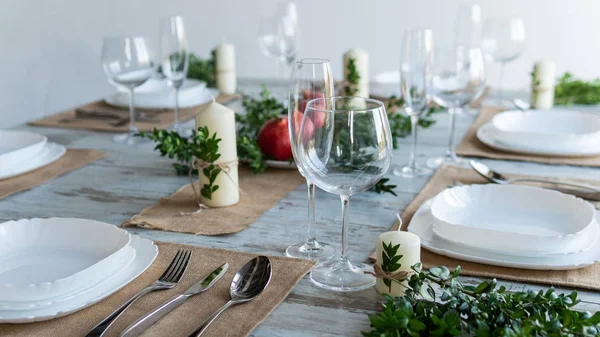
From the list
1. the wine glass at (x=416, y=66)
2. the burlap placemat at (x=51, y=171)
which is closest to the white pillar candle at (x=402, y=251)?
the wine glass at (x=416, y=66)

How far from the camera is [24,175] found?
55.1 inches

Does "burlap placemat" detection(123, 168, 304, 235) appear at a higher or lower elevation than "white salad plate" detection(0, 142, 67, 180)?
lower

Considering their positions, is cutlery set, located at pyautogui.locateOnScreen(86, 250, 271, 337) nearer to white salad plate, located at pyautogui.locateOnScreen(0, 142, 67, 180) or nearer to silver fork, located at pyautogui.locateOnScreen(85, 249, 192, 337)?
silver fork, located at pyautogui.locateOnScreen(85, 249, 192, 337)

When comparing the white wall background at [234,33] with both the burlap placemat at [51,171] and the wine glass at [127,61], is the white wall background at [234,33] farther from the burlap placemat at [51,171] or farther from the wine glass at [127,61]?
the burlap placemat at [51,171]

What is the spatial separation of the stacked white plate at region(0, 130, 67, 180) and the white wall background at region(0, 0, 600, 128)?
2.31 meters

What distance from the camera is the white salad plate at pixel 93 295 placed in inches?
30.6

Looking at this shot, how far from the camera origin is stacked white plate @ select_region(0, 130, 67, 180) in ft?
4.56

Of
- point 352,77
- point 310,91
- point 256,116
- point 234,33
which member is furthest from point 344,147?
point 234,33

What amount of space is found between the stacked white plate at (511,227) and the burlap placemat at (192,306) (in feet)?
0.68

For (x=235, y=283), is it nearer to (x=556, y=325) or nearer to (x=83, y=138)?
(x=556, y=325)

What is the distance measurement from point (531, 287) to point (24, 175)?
1005mm

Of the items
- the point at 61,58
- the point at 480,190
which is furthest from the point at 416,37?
the point at 61,58

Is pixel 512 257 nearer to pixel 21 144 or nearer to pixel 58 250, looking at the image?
pixel 58 250

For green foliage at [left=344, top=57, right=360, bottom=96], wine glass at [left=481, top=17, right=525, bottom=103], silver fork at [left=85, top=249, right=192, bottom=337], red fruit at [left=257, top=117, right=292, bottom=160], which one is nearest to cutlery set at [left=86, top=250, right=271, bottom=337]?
silver fork at [left=85, top=249, right=192, bottom=337]
